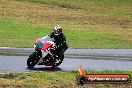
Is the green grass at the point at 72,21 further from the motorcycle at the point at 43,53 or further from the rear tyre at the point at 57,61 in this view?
the motorcycle at the point at 43,53

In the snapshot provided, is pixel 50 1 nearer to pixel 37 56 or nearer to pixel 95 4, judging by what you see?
pixel 95 4

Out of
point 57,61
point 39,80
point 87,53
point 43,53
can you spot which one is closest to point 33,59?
point 43,53

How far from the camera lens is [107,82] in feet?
50.8

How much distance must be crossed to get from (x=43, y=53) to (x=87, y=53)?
7888 millimetres

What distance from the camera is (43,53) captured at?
19.5 m

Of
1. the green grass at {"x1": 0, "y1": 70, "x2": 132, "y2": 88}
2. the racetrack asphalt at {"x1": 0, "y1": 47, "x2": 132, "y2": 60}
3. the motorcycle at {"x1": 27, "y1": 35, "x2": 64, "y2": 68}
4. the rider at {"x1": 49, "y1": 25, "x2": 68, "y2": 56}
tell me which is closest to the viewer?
the green grass at {"x1": 0, "y1": 70, "x2": 132, "y2": 88}

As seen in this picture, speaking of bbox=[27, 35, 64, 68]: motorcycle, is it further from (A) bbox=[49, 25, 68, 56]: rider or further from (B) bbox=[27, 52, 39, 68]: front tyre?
(A) bbox=[49, 25, 68, 56]: rider

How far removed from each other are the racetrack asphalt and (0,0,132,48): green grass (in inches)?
83.2

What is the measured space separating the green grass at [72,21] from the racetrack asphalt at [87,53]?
83.2 inches

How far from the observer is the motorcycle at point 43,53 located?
19453 millimetres

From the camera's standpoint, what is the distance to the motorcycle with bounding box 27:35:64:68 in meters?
19.5

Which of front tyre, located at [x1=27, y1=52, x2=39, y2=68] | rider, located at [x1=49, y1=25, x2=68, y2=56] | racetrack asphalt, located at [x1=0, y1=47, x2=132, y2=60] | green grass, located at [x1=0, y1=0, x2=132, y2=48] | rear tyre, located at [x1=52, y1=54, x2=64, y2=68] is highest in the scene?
rider, located at [x1=49, y1=25, x2=68, y2=56]

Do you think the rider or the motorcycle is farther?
the rider


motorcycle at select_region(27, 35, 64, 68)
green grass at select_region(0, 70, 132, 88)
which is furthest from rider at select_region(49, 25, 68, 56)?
green grass at select_region(0, 70, 132, 88)
